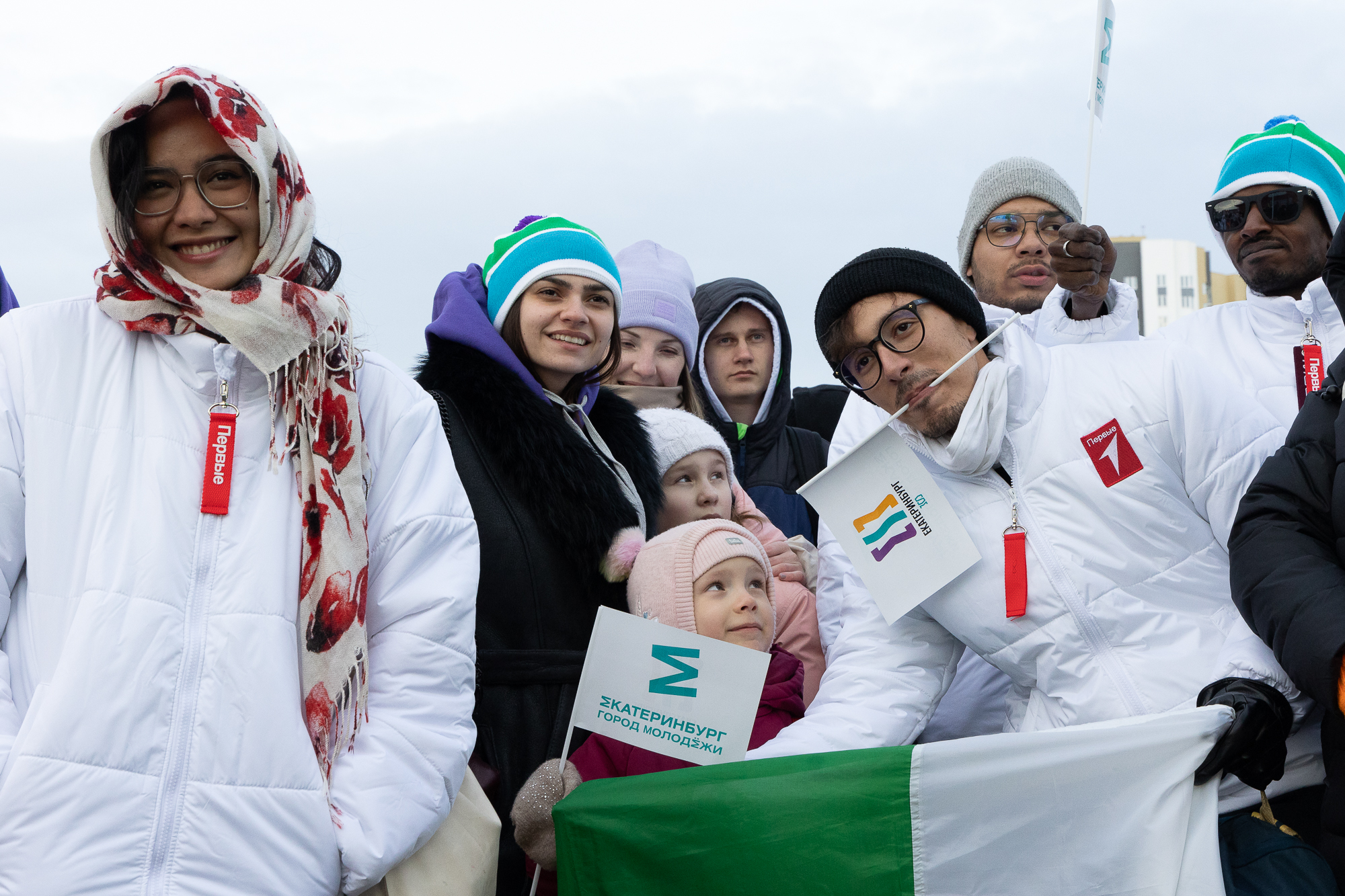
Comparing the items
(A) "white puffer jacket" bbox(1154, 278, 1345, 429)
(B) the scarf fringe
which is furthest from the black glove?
(B) the scarf fringe

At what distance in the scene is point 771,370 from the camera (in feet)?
17.2

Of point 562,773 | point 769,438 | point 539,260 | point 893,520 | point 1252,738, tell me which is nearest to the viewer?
point 1252,738

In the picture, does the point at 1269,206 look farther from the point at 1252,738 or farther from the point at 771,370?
the point at 1252,738

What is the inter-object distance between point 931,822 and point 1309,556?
0.94 m

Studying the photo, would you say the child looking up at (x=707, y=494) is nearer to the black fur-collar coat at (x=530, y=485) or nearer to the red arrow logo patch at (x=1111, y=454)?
the black fur-collar coat at (x=530, y=485)

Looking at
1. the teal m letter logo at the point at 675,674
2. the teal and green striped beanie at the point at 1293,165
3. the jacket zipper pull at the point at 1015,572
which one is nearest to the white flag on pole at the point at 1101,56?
the teal and green striped beanie at the point at 1293,165

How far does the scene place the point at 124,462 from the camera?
248 centimetres

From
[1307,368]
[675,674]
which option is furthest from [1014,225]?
[675,674]

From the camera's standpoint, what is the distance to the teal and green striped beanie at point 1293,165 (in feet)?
14.1

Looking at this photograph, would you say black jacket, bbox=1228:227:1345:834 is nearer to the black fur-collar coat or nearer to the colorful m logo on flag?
the colorful m logo on flag

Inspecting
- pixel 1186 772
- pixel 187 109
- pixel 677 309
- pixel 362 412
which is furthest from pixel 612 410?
Answer: pixel 1186 772

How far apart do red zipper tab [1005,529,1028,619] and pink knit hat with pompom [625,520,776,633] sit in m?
0.71

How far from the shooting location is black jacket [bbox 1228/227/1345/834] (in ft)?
8.27

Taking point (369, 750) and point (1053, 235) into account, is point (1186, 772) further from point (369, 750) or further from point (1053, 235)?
point (1053, 235)
